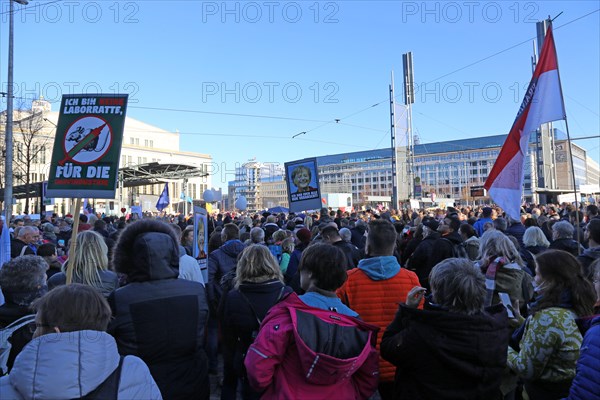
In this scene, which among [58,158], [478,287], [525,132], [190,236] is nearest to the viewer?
[478,287]

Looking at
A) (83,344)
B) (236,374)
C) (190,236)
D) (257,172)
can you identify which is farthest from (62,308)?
(257,172)

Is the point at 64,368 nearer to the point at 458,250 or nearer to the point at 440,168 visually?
the point at 458,250

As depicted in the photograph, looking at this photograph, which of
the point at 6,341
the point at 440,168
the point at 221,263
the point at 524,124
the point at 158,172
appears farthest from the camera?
the point at 440,168

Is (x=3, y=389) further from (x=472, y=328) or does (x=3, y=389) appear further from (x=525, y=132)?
(x=525, y=132)

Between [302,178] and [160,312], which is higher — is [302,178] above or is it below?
above

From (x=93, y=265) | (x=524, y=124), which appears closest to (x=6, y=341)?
(x=93, y=265)

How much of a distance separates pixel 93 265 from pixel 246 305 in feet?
4.99

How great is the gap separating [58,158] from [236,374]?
2.61 meters

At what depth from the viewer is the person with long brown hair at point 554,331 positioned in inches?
113

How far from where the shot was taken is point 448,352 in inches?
102

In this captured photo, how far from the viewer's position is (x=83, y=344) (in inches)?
78.1

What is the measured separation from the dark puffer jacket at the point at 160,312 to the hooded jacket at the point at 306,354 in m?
0.54

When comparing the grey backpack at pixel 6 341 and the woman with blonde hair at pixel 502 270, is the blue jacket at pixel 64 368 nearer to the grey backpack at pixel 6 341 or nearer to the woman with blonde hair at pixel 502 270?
the grey backpack at pixel 6 341

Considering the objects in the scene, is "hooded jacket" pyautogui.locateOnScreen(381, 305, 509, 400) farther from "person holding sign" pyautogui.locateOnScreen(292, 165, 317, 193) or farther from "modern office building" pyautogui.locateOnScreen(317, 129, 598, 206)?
"modern office building" pyautogui.locateOnScreen(317, 129, 598, 206)
